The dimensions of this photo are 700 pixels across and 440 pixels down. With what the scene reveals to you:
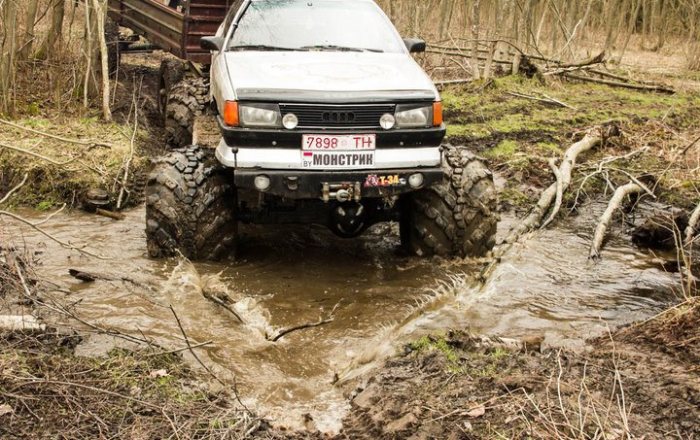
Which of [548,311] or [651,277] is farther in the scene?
[651,277]

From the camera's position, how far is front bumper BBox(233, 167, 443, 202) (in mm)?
5965

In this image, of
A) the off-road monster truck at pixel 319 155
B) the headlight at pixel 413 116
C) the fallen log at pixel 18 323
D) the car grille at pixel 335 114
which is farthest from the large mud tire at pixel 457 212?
the fallen log at pixel 18 323

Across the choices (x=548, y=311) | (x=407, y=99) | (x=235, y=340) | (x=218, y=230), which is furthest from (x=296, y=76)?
(x=548, y=311)

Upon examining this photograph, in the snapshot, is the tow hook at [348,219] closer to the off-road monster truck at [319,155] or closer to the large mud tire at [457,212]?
the off-road monster truck at [319,155]

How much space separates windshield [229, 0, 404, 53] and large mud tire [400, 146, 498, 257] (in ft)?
4.47

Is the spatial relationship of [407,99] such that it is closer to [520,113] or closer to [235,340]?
[235,340]

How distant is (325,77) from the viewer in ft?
20.4

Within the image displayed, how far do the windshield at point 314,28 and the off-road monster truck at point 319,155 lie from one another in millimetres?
16

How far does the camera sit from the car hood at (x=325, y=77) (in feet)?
19.6

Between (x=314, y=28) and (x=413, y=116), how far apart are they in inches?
62.8

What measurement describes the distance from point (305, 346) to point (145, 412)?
154cm

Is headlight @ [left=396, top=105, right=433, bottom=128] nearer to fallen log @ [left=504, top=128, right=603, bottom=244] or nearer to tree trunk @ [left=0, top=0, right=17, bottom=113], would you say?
fallen log @ [left=504, top=128, right=603, bottom=244]

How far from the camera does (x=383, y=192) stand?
617 centimetres

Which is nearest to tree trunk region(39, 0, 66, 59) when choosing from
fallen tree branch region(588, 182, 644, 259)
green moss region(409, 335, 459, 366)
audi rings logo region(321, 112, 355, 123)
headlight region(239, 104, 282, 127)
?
headlight region(239, 104, 282, 127)
